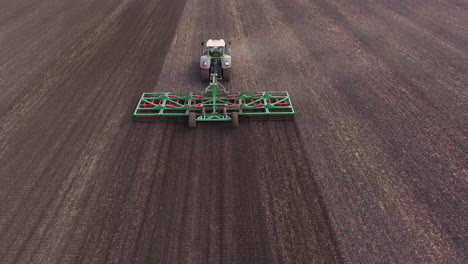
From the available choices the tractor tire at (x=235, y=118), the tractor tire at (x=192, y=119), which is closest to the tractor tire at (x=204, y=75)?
the tractor tire at (x=192, y=119)

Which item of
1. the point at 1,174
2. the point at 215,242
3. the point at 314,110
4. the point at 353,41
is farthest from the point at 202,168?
the point at 353,41

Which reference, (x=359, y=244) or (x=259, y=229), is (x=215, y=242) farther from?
(x=359, y=244)

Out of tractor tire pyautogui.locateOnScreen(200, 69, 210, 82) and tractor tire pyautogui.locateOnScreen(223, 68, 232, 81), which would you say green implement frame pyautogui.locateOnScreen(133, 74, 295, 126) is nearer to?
tractor tire pyautogui.locateOnScreen(200, 69, 210, 82)

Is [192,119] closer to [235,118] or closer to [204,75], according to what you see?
[235,118]

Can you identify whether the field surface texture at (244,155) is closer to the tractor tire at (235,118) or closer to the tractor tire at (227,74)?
the tractor tire at (235,118)

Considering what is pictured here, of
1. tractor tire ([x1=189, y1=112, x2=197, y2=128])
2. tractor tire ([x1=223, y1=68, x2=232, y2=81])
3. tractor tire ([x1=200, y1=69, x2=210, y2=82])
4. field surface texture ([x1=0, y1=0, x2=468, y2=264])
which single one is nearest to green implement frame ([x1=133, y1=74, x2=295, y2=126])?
tractor tire ([x1=189, y1=112, x2=197, y2=128])

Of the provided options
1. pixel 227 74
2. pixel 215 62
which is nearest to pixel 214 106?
pixel 227 74
